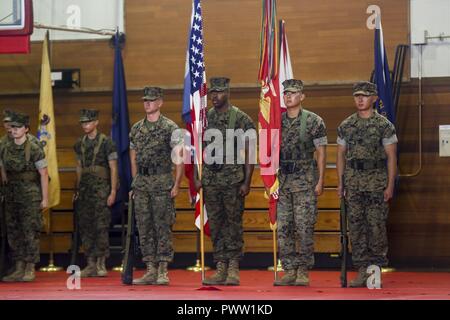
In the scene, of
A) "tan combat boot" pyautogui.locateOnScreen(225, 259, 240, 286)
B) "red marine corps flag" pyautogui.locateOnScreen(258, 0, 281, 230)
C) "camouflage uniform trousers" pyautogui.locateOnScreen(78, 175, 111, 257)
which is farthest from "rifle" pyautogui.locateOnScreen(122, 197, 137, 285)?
"camouflage uniform trousers" pyautogui.locateOnScreen(78, 175, 111, 257)

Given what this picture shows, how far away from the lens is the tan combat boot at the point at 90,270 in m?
9.88

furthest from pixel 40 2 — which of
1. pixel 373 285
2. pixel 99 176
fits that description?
pixel 373 285

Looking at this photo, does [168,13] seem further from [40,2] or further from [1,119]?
[1,119]

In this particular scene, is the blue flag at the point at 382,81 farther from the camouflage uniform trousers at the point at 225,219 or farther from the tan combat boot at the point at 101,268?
the tan combat boot at the point at 101,268

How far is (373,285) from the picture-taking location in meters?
8.19

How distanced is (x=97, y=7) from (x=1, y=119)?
1.77 metres

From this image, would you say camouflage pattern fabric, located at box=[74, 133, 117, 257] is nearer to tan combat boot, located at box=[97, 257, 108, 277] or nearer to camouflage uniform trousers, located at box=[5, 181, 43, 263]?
tan combat boot, located at box=[97, 257, 108, 277]

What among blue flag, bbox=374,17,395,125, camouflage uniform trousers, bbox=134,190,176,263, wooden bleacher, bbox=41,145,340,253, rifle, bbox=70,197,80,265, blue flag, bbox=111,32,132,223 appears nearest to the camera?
camouflage uniform trousers, bbox=134,190,176,263

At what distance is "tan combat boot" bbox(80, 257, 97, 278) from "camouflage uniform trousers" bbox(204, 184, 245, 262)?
6.37 ft

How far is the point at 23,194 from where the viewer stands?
947cm

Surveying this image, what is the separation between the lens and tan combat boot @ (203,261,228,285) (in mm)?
8352

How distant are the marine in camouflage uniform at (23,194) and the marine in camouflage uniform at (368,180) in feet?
10.1

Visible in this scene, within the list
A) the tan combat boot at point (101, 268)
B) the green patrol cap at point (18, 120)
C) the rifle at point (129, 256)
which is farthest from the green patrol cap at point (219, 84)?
the tan combat boot at point (101, 268)

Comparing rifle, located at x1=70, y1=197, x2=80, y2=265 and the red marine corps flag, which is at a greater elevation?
the red marine corps flag
